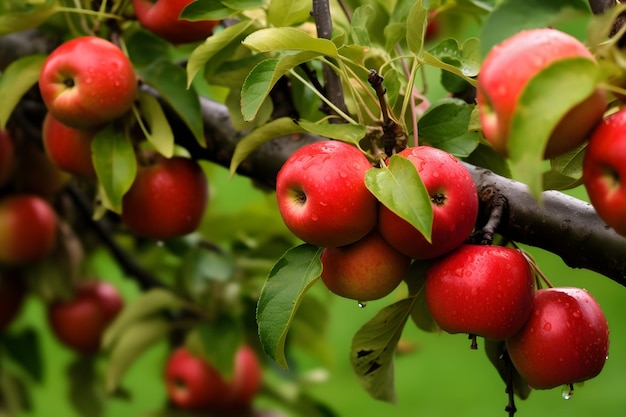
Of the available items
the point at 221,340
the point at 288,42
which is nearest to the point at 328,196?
the point at 288,42

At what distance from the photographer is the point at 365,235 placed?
0.77 m

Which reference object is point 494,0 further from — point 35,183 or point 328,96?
point 35,183

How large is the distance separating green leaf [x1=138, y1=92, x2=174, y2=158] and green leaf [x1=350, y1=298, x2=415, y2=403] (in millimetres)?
312

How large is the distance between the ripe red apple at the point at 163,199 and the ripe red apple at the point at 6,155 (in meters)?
0.41

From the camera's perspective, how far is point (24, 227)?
1.48 m

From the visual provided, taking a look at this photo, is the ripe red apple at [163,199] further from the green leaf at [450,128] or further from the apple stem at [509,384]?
the apple stem at [509,384]

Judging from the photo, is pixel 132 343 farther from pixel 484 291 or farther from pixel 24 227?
pixel 484 291

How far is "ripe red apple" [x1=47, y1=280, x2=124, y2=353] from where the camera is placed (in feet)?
5.41

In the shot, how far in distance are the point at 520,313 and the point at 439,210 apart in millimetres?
Answer: 122

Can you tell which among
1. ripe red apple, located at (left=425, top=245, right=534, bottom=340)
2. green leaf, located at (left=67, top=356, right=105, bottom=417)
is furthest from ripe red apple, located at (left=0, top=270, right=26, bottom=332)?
ripe red apple, located at (left=425, top=245, right=534, bottom=340)

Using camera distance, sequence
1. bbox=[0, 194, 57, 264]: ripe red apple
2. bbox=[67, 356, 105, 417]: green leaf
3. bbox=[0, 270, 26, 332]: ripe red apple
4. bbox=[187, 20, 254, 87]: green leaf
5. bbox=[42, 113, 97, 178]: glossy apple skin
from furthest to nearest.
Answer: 1. bbox=[67, 356, 105, 417]: green leaf
2. bbox=[0, 270, 26, 332]: ripe red apple
3. bbox=[0, 194, 57, 264]: ripe red apple
4. bbox=[42, 113, 97, 178]: glossy apple skin
5. bbox=[187, 20, 254, 87]: green leaf

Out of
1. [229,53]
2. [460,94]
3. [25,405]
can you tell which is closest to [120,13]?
[229,53]

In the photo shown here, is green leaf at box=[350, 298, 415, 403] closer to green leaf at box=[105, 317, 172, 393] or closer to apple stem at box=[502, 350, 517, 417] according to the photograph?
apple stem at box=[502, 350, 517, 417]

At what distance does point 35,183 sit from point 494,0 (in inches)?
34.4
